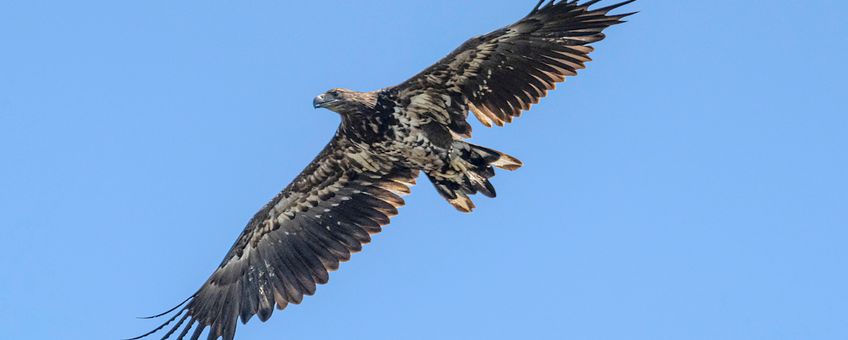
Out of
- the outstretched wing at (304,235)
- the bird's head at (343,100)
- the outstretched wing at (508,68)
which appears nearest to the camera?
the outstretched wing at (508,68)

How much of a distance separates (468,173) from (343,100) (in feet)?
6.03

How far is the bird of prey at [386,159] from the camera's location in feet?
56.8

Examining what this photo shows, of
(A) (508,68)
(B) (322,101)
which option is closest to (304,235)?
(B) (322,101)

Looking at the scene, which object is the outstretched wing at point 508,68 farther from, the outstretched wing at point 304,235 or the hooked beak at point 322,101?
the outstretched wing at point 304,235

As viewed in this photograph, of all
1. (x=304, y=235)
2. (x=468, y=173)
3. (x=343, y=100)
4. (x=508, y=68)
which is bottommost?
(x=304, y=235)

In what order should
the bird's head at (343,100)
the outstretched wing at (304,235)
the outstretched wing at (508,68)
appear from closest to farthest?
the outstretched wing at (508,68), the bird's head at (343,100), the outstretched wing at (304,235)

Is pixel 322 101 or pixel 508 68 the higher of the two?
pixel 508 68

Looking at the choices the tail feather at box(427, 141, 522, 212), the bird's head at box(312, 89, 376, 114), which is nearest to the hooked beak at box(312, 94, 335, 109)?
the bird's head at box(312, 89, 376, 114)

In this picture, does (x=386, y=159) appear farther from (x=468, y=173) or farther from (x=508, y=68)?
(x=508, y=68)

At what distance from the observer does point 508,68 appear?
57.4ft

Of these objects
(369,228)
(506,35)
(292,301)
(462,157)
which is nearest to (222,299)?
(292,301)

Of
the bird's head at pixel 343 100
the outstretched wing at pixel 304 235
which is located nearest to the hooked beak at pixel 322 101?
the bird's head at pixel 343 100

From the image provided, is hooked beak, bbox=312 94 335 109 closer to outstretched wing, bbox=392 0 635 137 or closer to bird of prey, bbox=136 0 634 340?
bird of prey, bbox=136 0 634 340

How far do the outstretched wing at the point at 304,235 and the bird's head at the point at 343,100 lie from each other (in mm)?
795
